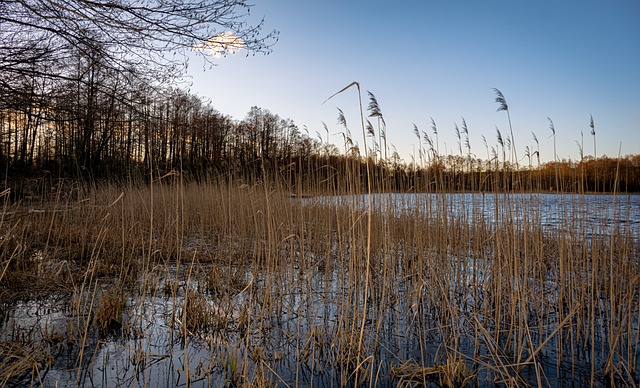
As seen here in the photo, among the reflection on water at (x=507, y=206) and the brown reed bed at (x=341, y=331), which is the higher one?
the reflection on water at (x=507, y=206)

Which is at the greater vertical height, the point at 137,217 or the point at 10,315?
the point at 137,217

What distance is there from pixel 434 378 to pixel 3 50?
459 cm

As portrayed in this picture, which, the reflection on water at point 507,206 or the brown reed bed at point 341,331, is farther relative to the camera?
the reflection on water at point 507,206

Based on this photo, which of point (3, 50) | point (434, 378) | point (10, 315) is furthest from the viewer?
point (3, 50)

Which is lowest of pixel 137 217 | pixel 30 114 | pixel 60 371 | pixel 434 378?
pixel 434 378

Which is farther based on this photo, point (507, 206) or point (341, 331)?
point (507, 206)

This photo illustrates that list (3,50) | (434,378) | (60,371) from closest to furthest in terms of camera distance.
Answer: (60,371)
(434,378)
(3,50)

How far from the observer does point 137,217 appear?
622 centimetres

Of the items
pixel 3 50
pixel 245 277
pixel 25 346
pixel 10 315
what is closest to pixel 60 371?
pixel 25 346

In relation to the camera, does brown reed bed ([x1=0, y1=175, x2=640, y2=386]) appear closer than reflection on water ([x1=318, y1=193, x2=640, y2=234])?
Yes

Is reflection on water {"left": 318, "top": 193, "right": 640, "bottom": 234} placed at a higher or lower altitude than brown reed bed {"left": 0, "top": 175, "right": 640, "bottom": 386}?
higher

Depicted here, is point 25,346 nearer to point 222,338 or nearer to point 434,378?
point 222,338

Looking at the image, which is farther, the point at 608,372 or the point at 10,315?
the point at 10,315

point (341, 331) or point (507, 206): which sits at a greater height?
point (507, 206)
